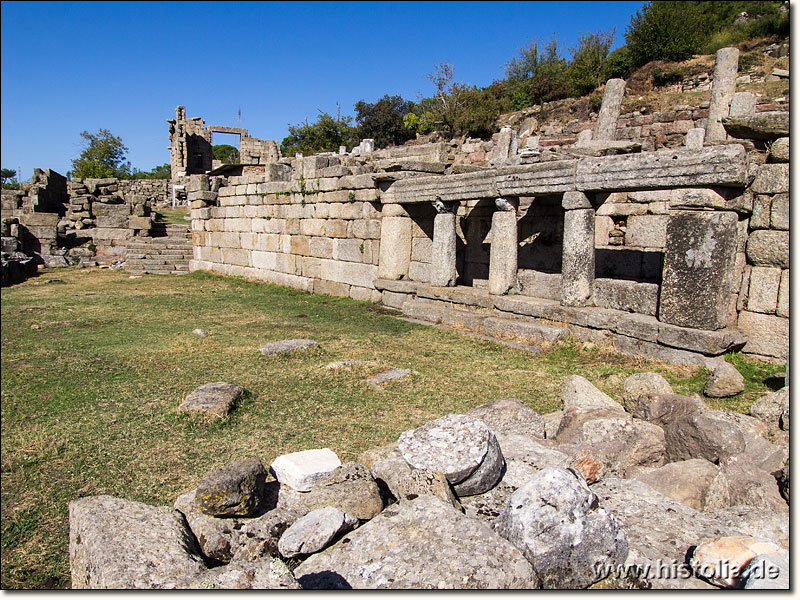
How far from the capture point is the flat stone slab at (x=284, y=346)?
7.36 m

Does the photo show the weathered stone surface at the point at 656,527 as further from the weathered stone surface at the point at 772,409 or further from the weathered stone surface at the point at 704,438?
the weathered stone surface at the point at 772,409

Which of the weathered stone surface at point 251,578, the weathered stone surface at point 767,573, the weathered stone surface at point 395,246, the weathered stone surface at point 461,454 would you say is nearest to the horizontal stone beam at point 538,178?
the weathered stone surface at point 395,246

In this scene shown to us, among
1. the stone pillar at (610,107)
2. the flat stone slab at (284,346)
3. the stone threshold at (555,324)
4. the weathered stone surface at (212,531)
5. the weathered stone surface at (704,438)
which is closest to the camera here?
the weathered stone surface at (212,531)

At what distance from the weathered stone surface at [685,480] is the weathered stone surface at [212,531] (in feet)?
8.07

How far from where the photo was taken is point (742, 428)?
12.8 ft

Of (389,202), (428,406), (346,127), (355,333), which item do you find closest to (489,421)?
(428,406)

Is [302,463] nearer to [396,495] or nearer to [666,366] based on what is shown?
[396,495]

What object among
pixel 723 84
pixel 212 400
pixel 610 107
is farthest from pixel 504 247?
pixel 723 84

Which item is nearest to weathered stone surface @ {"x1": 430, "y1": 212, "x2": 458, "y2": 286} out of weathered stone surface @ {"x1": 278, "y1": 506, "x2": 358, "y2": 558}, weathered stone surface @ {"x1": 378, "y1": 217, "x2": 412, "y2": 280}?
weathered stone surface @ {"x1": 378, "y1": 217, "x2": 412, "y2": 280}

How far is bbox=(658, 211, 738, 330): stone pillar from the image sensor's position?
6422mm

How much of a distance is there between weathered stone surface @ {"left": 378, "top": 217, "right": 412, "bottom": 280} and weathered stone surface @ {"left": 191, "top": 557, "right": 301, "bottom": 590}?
350 inches

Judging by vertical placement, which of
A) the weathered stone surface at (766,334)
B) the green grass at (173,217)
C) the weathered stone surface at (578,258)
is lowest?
the weathered stone surface at (766,334)

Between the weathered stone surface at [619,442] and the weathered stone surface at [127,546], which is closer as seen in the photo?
the weathered stone surface at [127,546]

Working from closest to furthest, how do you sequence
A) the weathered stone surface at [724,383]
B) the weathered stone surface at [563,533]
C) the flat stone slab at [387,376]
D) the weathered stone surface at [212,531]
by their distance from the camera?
1. the weathered stone surface at [563,533]
2. the weathered stone surface at [212,531]
3. the weathered stone surface at [724,383]
4. the flat stone slab at [387,376]
